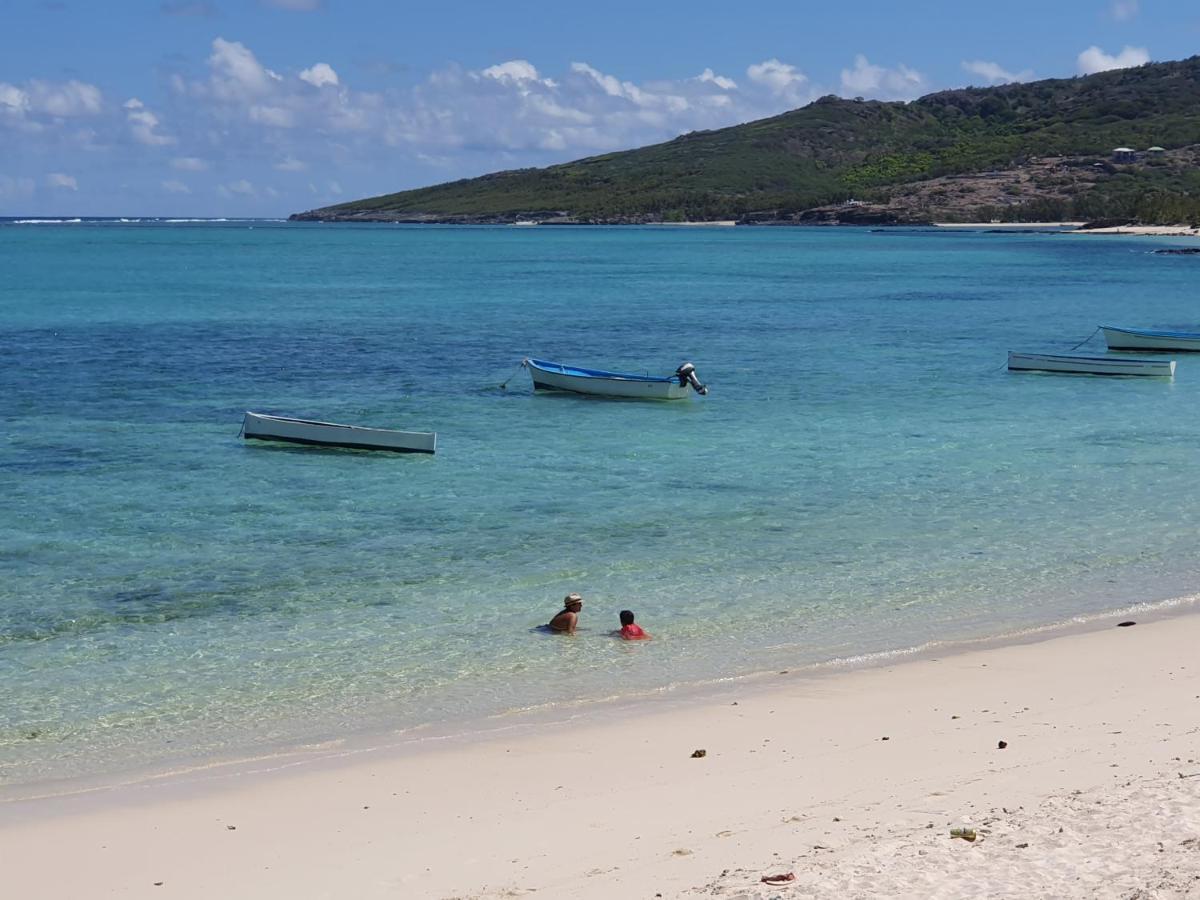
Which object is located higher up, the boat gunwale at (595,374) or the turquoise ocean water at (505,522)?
the boat gunwale at (595,374)

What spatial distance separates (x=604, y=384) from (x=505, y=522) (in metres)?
15.7

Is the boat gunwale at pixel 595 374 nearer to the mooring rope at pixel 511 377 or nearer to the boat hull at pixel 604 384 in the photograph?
the boat hull at pixel 604 384

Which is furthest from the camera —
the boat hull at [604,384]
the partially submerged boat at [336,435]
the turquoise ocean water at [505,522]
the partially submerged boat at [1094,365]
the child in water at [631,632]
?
the partially submerged boat at [1094,365]

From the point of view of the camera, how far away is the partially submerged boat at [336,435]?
28.6 m

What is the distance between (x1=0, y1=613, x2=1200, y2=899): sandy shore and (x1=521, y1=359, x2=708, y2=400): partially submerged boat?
2357cm

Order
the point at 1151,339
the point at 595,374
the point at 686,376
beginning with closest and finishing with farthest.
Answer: the point at 686,376, the point at 595,374, the point at 1151,339

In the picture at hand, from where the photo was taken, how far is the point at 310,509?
23.8m

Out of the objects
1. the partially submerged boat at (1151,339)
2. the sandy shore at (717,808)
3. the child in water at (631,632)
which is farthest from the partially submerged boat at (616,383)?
the sandy shore at (717,808)

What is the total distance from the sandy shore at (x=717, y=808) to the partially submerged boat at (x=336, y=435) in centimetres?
1567

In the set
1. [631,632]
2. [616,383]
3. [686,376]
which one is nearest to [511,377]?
[616,383]

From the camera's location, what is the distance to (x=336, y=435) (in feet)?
95.4

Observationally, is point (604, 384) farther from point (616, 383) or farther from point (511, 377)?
point (511, 377)

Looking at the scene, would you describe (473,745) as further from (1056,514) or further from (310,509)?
(1056,514)

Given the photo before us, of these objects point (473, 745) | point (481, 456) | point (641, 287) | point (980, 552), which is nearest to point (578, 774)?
point (473, 745)
